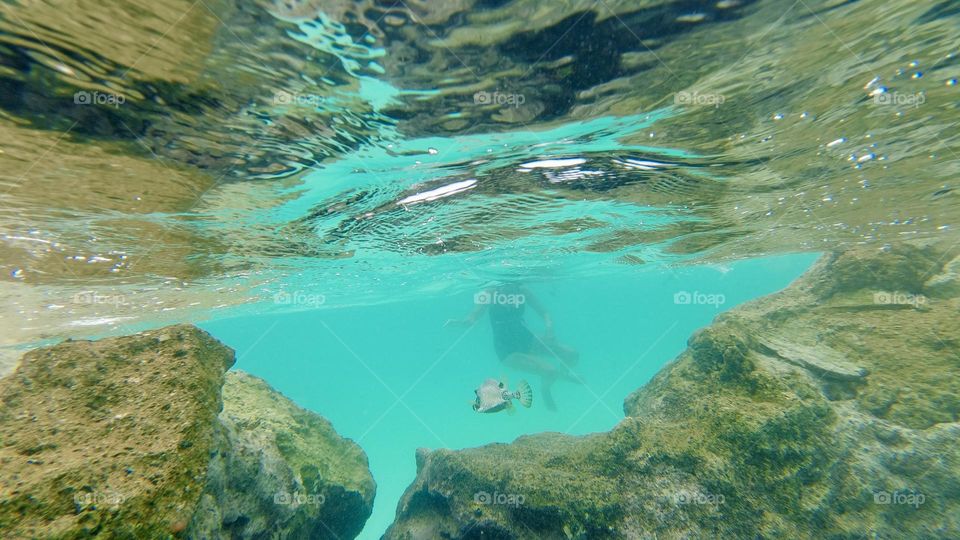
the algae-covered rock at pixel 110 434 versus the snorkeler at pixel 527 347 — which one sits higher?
the algae-covered rock at pixel 110 434

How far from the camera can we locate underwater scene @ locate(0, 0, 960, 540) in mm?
4531

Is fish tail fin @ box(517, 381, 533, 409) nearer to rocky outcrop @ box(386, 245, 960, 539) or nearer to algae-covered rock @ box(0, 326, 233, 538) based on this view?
rocky outcrop @ box(386, 245, 960, 539)

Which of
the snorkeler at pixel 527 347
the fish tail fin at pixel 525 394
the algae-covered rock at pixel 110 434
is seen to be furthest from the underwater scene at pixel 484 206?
the snorkeler at pixel 527 347

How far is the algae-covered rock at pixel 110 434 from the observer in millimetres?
3127

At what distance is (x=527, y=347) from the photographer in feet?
98.1

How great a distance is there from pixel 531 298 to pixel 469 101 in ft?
84.9

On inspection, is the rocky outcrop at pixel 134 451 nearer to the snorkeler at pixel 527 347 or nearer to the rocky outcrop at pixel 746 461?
the rocky outcrop at pixel 746 461

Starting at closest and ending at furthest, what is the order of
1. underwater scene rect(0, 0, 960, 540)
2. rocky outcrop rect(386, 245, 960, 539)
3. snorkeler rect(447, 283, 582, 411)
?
underwater scene rect(0, 0, 960, 540) → rocky outcrop rect(386, 245, 960, 539) → snorkeler rect(447, 283, 582, 411)

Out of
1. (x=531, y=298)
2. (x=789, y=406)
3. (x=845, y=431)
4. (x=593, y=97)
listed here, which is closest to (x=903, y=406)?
(x=845, y=431)

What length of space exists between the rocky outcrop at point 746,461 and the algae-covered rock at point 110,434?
5.07 meters

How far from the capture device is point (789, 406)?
7273 millimetres

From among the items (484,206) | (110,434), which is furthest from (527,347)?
(110,434)

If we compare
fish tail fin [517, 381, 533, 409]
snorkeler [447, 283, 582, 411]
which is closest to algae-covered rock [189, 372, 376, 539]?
fish tail fin [517, 381, 533, 409]

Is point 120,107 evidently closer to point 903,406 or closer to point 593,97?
point 593,97
